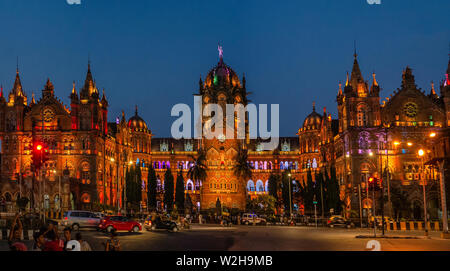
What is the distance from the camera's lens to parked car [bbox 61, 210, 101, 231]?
45.7m

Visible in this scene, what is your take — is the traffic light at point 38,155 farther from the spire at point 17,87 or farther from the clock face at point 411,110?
the clock face at point 411,110

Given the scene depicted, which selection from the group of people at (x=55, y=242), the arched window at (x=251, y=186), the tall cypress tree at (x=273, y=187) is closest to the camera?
the group of people at (x=55, y=242)

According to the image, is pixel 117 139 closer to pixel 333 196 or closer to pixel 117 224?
pixel 333 196

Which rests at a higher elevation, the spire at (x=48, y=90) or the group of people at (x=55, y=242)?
the spire at (x=48, y=90)

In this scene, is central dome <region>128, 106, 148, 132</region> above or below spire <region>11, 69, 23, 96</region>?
below

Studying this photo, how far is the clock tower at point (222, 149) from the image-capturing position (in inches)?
4491

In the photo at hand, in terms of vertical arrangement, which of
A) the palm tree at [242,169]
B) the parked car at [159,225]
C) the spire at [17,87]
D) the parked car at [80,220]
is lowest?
the parked car at [159,225]

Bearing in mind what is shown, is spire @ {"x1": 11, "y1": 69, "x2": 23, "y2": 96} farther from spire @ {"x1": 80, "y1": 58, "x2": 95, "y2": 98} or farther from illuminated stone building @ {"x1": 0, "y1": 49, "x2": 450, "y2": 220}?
spire @ {"x1": 80, "y1": 58, "x2": 95, "y2": 98}

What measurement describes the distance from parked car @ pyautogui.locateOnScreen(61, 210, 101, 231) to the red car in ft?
8.32

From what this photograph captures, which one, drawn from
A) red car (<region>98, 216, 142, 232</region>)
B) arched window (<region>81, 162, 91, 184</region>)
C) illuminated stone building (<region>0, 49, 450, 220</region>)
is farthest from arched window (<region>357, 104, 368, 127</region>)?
red car (<region>98, 216, 142, 232</region>)

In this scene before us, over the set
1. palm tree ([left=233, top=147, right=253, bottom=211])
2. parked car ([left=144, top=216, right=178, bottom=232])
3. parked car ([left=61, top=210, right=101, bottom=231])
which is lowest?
parked car ([left=144, top=216, right=178, bottom=232])

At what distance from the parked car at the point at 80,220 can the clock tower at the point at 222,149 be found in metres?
62.9

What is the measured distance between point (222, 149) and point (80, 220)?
2836 inches

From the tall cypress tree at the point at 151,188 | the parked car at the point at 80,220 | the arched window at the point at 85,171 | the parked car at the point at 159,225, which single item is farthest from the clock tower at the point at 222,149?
the parked car at the point at 80,220
